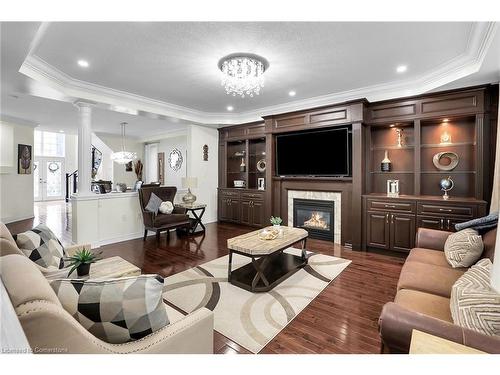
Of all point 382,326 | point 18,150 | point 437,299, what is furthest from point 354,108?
point 18,150

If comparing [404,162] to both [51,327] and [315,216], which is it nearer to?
[315,216]

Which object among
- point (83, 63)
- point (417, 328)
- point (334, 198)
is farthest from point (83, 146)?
point (417, 328)

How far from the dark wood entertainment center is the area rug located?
1027 millimetres

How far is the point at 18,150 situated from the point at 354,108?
27.1 feet

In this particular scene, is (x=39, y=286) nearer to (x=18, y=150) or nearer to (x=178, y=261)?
(x=178, y=261)

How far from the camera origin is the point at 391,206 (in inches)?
150

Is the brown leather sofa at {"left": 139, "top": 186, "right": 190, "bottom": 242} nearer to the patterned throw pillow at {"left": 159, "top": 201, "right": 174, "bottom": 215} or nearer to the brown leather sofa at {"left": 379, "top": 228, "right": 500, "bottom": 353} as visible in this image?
the patterned throw pillow at {"left": 159, "top": 201, "right": 174, "bottom": 215}

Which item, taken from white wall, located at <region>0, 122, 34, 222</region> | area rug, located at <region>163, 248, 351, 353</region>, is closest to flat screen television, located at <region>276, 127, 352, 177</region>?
area rug, located at <region>163, 248, 351, 353</region>

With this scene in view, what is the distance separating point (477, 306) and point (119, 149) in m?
10.1

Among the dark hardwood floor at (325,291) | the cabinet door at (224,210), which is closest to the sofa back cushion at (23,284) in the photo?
the dark hardwood floor at (325,291)

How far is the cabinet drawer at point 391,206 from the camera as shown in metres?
3.66

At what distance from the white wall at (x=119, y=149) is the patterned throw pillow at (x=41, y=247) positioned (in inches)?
296

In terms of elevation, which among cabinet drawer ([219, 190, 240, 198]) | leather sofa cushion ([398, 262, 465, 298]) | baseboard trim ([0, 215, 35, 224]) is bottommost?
baseboard trim ([0, 215, 35, 224])

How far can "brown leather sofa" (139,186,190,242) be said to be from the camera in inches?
178
